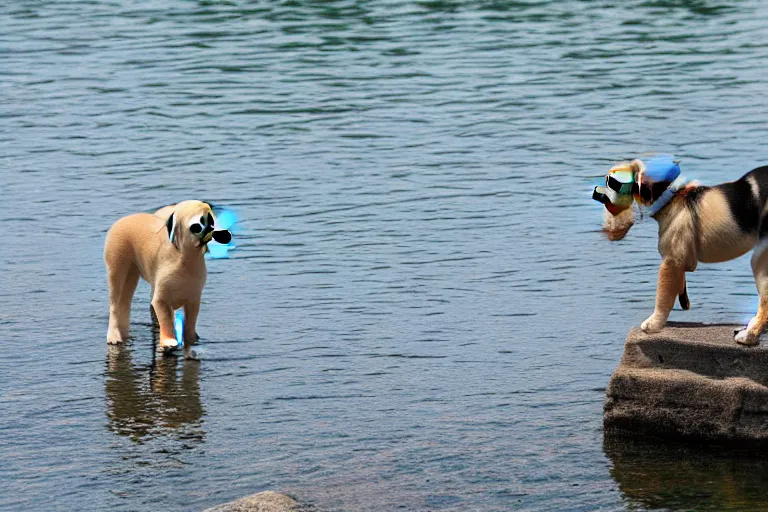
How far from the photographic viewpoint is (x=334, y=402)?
9.08m

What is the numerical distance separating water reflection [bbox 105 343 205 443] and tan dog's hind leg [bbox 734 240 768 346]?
10.0 ft

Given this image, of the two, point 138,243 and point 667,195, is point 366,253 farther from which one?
point 667,195

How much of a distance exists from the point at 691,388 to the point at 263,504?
7.82ft

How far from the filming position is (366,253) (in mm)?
12570

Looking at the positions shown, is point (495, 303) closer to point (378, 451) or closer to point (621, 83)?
point (378, 451)

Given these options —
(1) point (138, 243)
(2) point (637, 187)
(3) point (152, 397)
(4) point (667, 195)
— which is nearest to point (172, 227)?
(1) point (138, 243)

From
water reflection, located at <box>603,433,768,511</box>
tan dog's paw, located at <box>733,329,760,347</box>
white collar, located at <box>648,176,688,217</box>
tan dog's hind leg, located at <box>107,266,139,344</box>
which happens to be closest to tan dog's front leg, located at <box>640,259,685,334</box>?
white collar, located at <box>648,176,688,217</box>

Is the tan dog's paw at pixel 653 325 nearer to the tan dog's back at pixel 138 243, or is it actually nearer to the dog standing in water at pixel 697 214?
the dog standing in water at pixel 697 214

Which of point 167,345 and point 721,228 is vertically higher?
point 721,228

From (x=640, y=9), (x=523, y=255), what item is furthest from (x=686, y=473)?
(x=640, y=9)

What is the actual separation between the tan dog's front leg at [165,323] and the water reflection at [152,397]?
0.12 meters

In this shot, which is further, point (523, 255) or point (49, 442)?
point (523, 255)

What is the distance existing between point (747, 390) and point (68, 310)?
5.52m

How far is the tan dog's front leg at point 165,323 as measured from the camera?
9.83 metres
